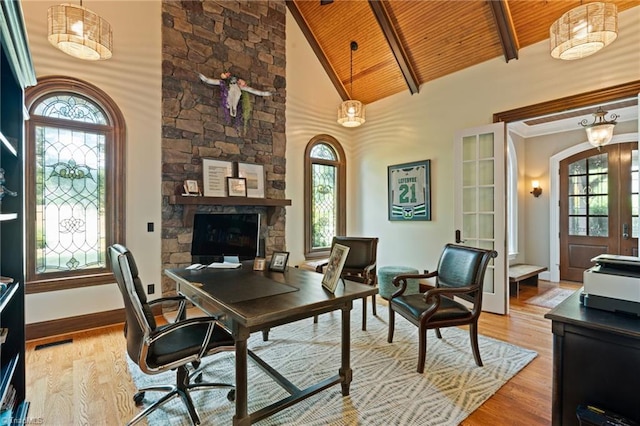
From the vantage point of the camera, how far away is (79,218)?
11.2 feet

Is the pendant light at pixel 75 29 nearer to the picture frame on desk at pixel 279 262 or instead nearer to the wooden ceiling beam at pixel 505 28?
the picture frame on desk at pixel 279 262

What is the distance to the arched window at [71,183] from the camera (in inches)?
124

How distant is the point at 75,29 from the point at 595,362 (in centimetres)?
415

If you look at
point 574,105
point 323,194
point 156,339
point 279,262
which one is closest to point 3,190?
point 156,339

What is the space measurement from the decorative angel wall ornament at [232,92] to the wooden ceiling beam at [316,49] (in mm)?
1564

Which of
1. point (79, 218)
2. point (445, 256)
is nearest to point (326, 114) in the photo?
point (445, 256)

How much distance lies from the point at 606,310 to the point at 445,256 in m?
1.55

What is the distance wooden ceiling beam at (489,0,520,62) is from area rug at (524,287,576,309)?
3262 millimetres

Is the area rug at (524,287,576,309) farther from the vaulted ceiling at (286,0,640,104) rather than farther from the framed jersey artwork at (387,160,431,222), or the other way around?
the vaulted ceiling at (286,0,640,104)

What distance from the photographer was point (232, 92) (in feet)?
13.9

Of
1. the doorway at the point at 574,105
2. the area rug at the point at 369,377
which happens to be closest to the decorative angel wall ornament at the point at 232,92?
the area rug at the point at 369,377

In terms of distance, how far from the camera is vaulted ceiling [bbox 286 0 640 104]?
352 cm

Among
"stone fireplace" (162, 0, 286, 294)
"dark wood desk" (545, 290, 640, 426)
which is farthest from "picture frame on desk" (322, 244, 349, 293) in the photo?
"stone fireplace" (162, 0, 286, 294)

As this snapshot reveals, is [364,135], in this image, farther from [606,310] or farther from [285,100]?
[606,310]
